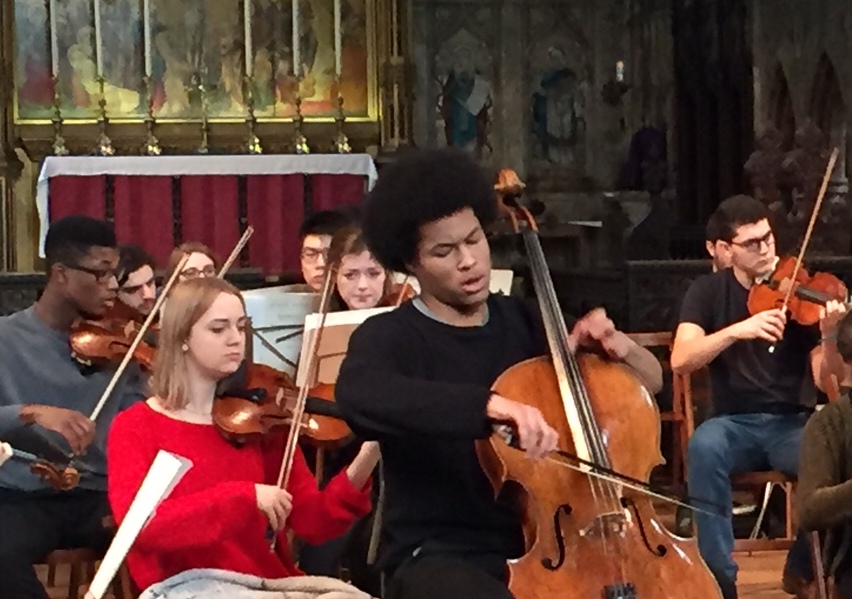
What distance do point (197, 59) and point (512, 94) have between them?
2132 millimetres

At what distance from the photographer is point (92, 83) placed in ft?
27.9

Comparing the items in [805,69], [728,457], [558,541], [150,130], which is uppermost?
[805,69]

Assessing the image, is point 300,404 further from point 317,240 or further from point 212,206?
point 212,206

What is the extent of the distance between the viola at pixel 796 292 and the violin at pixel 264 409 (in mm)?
1254

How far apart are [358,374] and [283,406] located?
633 millimetres

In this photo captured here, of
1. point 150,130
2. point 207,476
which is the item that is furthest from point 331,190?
point 207,476

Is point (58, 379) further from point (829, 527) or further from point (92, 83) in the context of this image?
point (92, 83)

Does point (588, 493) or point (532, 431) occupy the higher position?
point (532, 431)

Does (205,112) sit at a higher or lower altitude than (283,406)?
higher

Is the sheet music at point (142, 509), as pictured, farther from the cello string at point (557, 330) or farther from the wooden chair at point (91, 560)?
the wooden chair at point (91, 560)

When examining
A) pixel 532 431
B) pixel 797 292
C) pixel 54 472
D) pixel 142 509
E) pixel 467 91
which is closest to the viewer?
pixel 142 509

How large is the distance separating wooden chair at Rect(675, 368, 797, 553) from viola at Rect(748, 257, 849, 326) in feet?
1.05

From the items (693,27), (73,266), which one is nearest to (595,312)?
(73,266)

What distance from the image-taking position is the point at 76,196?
7.95 m
